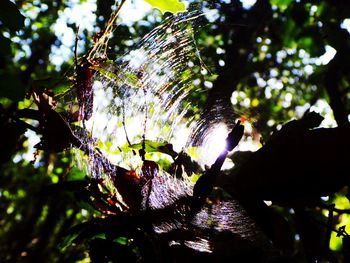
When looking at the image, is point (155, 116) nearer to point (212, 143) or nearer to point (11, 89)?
point (212, 143)

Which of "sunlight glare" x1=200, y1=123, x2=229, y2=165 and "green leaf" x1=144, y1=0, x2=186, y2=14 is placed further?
"sunlight glare" x1=200, y1=123, x2=229, y2=165

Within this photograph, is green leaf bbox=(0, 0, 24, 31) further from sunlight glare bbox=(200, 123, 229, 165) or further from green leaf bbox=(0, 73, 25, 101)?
sunlight glare bbox=(200, 123, 229, 165)

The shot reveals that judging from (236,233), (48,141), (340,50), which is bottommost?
(236,233)

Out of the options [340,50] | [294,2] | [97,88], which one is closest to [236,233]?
[97,88]

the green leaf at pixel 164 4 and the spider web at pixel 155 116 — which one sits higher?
the green leaf at pixel 164 4

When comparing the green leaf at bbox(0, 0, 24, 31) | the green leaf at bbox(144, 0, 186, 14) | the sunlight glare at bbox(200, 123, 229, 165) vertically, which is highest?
the green leaf at bbox(144, 0, 186, 14)

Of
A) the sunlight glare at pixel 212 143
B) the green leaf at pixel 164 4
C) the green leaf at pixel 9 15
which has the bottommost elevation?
the sunlight glare at pixel 212 143

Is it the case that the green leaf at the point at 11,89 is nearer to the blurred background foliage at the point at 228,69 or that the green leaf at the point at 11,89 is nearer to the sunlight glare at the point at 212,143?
the blurred background foliage at the point at 228,69

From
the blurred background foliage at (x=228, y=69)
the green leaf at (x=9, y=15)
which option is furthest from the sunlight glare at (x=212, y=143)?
the green leaf at (x=9, y=15)

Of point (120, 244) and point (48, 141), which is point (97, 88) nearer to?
point (48, 141)

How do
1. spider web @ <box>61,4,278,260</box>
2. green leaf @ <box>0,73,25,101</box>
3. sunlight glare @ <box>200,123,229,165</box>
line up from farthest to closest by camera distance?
sunlight glare @ <box>200,123,229,165</box> < spider web @ <box>61,4,278,260</box> < green leaf @ <box>0,73,25,101</box>

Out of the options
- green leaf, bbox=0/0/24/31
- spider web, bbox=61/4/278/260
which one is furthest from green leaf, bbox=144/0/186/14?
green leaf, bbox=0/0/24/31
